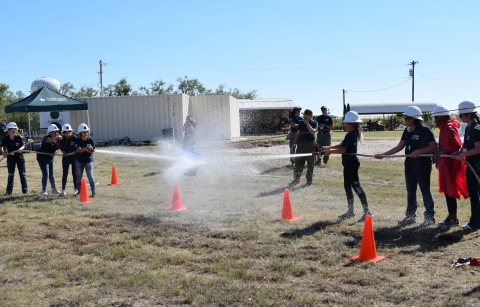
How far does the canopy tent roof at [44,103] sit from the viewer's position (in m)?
24.0

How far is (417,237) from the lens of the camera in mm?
6953

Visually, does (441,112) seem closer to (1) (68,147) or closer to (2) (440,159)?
(2) (440,159)

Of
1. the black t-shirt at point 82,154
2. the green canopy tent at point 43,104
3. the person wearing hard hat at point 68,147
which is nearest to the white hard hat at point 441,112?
the black t-shirt at point 82,154

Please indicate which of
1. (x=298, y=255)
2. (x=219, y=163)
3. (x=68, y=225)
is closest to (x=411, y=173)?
(x=298, y=255)

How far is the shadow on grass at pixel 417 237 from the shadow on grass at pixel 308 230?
0.66 metres

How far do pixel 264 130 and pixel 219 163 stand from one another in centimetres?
3299

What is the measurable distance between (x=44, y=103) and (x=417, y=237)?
71.6 ft

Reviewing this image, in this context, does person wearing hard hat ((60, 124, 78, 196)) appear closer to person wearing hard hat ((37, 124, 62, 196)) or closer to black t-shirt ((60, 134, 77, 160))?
black t-shirt ((60, 134, 77, 160))

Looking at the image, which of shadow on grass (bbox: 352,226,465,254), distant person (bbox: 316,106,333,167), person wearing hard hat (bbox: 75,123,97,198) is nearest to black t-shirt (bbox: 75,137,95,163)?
person wearing hard hat (bbox: 75,123,97,198)

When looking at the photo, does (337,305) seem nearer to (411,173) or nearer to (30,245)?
(411,173)

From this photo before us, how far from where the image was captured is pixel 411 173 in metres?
8.02

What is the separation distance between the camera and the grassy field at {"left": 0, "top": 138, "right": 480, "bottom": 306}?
16.6ft

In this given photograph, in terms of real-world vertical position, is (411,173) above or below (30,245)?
above

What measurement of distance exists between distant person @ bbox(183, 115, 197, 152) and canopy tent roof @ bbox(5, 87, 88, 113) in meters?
11.5
